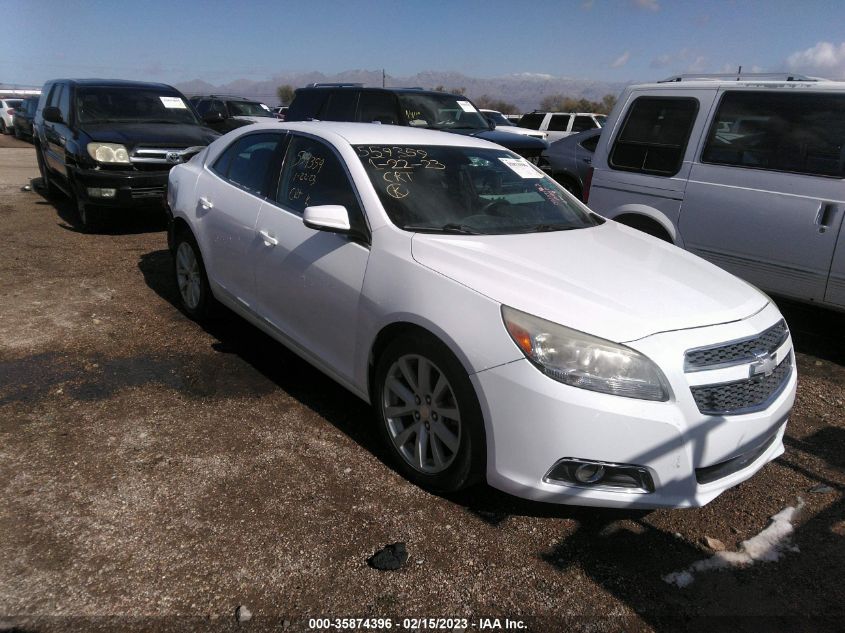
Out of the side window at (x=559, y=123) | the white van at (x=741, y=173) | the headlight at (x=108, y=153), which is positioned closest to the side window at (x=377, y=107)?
the headlight at (x=108, y=153)

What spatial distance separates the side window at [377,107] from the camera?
9.42 m

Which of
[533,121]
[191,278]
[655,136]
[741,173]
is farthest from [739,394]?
[533,121]

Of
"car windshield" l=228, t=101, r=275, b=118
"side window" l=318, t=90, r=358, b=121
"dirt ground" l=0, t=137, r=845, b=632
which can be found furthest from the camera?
"car windshield" l=228, t=101, r=275, b=118

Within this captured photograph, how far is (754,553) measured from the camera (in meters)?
2.71

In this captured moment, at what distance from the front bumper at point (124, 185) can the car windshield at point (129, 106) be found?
1071 millimetres

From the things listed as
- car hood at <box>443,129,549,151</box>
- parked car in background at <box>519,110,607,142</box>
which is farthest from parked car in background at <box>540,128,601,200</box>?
parked car in background at <box>519,110,607,142</box>

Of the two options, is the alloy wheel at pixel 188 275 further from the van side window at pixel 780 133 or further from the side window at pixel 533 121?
the side window at pixel 533 121

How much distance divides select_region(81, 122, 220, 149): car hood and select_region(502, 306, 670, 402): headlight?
675 cm

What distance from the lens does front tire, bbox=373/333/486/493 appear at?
2.69 meters

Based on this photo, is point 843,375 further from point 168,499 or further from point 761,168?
point 168,499

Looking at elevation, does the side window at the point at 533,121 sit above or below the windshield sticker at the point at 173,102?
below

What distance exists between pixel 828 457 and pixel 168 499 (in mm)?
3398

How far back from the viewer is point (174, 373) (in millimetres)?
4203

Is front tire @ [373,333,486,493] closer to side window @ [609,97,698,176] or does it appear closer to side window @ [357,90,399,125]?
side window @ [609,97,698,176]
